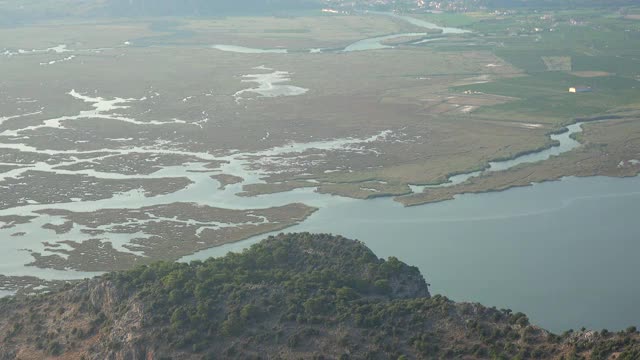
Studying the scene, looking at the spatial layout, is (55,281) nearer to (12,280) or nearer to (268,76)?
(12,280)

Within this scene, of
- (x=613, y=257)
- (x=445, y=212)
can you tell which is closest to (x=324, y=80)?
(x=445, y=212)

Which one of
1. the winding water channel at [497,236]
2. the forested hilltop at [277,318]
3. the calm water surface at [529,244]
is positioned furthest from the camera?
the winding water channel at [497,236]

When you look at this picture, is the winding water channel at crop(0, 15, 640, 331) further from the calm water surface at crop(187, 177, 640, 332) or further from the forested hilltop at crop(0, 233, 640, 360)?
the forested hilltop at crop(0, 233, 640, 360)

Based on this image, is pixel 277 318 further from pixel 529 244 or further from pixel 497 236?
pixel 497 236

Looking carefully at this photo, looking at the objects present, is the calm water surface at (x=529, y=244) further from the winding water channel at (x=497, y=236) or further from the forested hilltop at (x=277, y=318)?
the forested hilltop at (x=277, y=318)

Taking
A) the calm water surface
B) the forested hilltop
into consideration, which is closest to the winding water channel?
the calm water surface

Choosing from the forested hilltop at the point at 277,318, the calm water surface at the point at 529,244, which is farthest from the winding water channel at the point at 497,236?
the forested hilltop at the point at 277,318

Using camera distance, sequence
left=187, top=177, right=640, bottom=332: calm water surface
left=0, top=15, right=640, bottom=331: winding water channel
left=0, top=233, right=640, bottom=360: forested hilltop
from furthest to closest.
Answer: left=0, top=15, right=640, bottom=331: winding water channel → left=187, top=177, right=640, bottom=332: calm water surface → left=0, top=233, right=640, bottom=360: forested hilltop

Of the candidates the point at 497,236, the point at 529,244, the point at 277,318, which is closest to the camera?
the point at 277,318

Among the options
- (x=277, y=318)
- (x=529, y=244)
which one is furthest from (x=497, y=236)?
(x=277, y=318)
